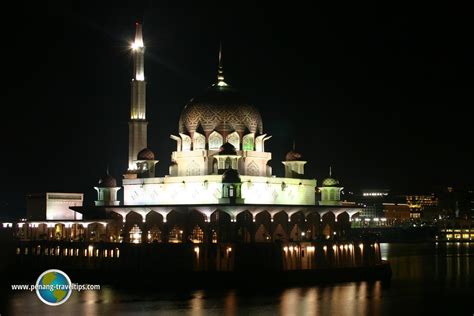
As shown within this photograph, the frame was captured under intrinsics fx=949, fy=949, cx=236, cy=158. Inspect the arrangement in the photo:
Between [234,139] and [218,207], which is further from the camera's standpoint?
[234,139]

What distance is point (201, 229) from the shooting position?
5441 cm

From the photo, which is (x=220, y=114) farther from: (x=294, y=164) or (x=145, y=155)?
(x=294, y=164)

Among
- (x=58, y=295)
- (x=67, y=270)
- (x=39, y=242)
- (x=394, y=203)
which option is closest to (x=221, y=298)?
(x=58, y=295)

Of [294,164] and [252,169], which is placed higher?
[294,164]

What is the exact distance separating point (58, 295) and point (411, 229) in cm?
9543

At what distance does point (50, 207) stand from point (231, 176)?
703 inches

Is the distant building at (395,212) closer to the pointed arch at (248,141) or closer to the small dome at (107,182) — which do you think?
the small dome at (107,182)

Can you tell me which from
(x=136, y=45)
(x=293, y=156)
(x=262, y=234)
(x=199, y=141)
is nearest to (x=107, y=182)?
(x=199, y=141)

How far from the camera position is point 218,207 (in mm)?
52719

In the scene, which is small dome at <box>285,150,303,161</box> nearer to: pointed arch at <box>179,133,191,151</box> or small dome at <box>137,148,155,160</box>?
pointed arch at <box>179,133,191,151</box>

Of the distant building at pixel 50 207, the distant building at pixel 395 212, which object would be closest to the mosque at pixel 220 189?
the distant building at pixel 50 207

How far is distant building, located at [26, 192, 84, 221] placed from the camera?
65.8 meters

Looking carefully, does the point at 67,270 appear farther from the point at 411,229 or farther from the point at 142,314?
the point at 411,229

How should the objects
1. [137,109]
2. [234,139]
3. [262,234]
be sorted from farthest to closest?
1. [137,109]
2. [234,139]
3. [262,234]
